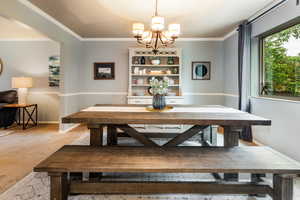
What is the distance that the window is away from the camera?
114 inches

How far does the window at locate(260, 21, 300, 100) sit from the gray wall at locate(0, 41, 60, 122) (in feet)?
16.7

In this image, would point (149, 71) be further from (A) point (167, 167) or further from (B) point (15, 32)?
(A) point (167, 167)

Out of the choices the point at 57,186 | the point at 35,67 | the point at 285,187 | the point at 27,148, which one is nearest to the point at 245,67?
the point at 285,187

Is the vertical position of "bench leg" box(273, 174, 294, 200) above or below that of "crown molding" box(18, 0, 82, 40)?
below

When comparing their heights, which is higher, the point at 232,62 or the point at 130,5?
the point at 130,5

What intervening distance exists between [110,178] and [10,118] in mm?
4076

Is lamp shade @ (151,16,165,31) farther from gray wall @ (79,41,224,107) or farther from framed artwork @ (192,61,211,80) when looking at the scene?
framed artwork @ (192,61,211,80)

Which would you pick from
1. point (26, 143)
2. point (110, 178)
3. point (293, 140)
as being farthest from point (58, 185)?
point (293, 140)

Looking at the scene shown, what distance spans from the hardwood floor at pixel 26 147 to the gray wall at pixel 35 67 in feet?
2.39

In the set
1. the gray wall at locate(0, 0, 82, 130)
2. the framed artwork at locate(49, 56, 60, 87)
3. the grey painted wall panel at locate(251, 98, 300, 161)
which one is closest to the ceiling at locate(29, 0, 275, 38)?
the gray wall at locate(0, 0, 82, 130)

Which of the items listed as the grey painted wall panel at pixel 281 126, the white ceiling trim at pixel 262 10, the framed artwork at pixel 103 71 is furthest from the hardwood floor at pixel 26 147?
Result: the white ceiling trim at pixel 262 10

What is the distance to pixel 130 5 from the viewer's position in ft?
10.6

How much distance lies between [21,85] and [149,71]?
322 cm

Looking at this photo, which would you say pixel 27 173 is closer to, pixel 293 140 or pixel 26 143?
pixel 26 143
